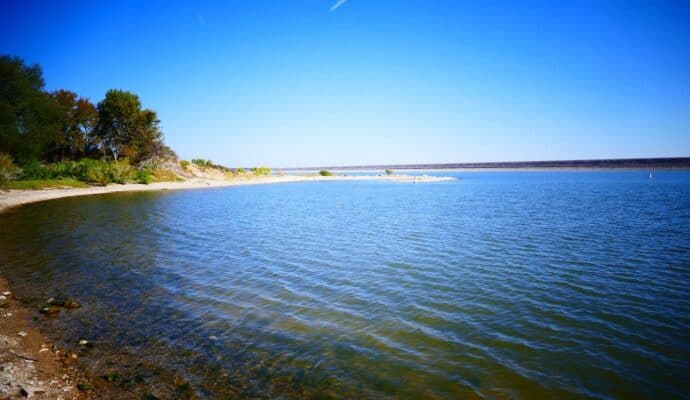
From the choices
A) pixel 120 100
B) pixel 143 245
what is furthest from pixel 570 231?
pixel 120 100

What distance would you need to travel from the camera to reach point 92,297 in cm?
1159

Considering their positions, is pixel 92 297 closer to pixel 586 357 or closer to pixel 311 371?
pixel 311 371

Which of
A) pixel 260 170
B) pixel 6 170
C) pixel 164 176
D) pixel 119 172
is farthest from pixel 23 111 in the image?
pixel 260 170

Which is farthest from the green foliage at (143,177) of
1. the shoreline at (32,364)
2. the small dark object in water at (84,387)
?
the small dark object in water at (84,387)

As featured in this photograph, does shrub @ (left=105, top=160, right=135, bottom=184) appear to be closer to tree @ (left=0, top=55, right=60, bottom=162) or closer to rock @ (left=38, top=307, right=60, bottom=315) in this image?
tree @ (left=0, top=55, right=60, bottom=162)

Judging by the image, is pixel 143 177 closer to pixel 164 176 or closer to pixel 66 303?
pixel 164 176

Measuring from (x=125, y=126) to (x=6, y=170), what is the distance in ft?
110

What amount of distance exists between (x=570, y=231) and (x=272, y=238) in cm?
1816

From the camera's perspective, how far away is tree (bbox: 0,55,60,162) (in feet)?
159

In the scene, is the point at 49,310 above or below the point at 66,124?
below

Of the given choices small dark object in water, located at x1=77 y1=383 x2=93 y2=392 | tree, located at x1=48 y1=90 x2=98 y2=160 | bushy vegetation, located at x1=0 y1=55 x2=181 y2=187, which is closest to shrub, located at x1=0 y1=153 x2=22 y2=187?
bushy vegetation, located at x1=0 y1=55 x2=181 y2=187

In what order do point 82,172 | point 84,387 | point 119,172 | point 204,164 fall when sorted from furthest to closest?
1. point 204,164
2. point 119,172
3. point 82,172
4. point 84,387

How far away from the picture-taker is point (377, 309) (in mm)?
10789

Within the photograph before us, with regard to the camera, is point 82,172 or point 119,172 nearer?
point 82,172
